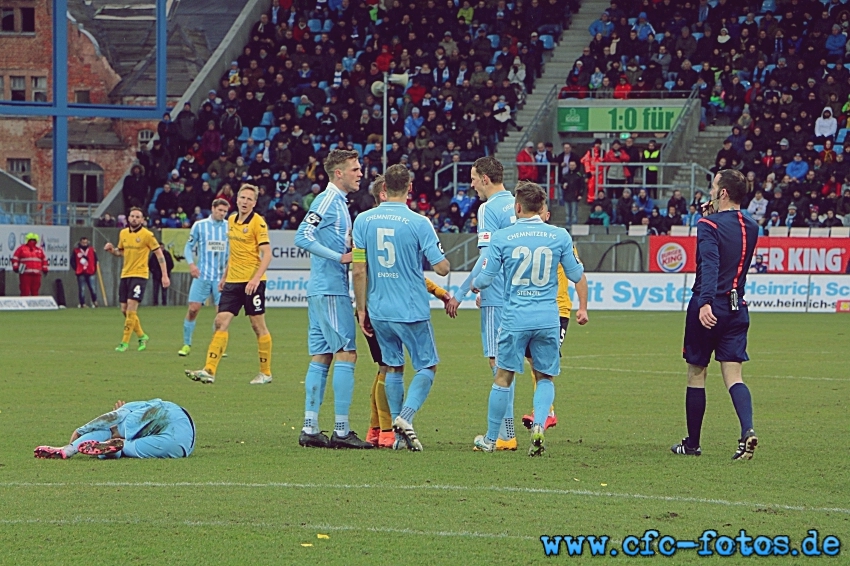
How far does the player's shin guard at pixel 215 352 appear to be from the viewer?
1518cm

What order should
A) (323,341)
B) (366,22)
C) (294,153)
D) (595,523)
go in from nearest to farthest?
(595,523), (323,341), (294,153), (366,22)

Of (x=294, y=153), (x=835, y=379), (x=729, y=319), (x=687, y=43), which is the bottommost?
(x=835, y=379)

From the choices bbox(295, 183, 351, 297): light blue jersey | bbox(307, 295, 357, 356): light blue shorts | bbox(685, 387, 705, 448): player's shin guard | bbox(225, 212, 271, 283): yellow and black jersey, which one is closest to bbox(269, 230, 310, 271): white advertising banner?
bbox(225, 212, 271, 283): yellow and black jersey

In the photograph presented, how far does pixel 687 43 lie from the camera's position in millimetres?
39688

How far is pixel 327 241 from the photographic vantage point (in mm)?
10312

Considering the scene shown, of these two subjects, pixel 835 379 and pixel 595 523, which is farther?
pixel 835 379

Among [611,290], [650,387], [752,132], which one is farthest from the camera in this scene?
[752,132]

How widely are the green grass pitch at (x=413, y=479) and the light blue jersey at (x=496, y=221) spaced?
1.15m

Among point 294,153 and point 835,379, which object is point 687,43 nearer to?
point 294,153

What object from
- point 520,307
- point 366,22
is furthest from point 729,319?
point 366,22

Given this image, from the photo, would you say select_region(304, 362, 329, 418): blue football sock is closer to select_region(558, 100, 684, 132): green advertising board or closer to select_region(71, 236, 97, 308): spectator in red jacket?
select_region(71, 236, 97, 308): spectator in red jacket

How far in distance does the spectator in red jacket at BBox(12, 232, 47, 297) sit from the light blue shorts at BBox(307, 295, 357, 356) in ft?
79.6

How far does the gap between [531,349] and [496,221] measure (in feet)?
3.90

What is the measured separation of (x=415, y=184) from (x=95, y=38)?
28263 mm
